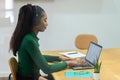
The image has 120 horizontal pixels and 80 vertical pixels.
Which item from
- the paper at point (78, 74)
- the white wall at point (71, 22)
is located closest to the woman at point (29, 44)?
the paper at point (78, 74)

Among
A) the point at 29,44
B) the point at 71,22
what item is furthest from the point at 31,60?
the point at 71,22

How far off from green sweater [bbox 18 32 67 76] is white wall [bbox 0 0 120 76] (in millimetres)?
2062

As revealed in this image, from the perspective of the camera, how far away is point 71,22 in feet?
14.5

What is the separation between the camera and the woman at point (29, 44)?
223 centimetres

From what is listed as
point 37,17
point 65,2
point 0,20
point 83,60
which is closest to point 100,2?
point 65,2

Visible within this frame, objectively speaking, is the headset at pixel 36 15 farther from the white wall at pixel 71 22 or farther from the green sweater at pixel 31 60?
the white wall at pixel 71 22

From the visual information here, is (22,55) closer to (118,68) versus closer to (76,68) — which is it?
(76,68)

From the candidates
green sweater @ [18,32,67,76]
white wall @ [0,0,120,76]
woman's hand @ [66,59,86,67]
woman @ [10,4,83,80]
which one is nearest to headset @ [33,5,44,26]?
woman @ [10,4,83,80]

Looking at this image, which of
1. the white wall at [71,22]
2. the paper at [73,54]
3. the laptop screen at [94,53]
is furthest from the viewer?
the white wall at [71,22]

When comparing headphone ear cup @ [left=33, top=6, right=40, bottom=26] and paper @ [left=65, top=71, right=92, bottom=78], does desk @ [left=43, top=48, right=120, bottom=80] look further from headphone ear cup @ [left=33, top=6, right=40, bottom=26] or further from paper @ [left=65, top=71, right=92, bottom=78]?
headphone ear cup @ [left=33, top=6, right=40, bottom=26]

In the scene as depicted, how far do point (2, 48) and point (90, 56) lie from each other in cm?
221

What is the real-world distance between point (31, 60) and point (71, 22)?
2.23 meters

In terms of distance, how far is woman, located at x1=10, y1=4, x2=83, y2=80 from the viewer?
7.32 feet

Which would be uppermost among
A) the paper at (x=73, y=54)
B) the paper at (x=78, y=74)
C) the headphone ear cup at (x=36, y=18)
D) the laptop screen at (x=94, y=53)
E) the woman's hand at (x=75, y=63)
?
the headphone ear cup at (x=36, y=18)
